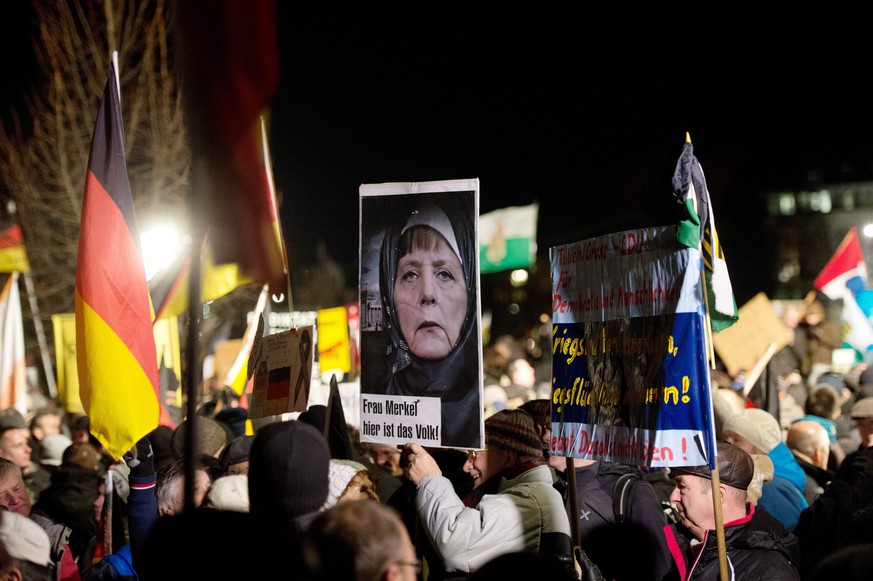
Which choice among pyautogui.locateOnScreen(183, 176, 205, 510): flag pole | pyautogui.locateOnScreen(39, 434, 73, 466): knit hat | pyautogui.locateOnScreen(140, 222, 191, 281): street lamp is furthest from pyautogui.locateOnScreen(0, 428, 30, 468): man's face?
pyautogui.locateOnScreen(183, 176, 205, 510): flag pole

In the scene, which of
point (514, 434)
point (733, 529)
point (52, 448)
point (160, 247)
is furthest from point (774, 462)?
point (52, 448)

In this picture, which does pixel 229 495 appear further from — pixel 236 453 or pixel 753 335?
pixel 753 335

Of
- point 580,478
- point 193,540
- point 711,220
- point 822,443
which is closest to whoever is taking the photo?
point 193,540

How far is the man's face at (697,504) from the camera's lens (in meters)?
4.46

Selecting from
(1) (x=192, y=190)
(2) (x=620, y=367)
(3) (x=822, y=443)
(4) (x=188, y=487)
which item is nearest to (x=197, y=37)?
(1) (x=192, y=190)

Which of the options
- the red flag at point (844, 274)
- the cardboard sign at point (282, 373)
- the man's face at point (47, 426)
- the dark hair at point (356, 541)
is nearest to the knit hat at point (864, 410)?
the cardboard sign at point (282, 373)

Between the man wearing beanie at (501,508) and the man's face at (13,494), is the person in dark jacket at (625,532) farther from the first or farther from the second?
the man's face at (13,494)

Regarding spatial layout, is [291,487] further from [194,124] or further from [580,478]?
[580,478]

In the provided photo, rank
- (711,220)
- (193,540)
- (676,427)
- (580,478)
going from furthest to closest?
(580,478) → (711,220) → (676,427) → (193,540)

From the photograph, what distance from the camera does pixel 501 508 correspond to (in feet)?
14.4

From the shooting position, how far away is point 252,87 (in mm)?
3168

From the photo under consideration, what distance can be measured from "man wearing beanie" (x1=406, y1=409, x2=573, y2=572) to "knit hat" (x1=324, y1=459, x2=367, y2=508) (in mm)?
327

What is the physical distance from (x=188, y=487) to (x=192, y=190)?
1.04 metres

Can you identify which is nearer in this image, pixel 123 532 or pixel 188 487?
pixel 188 487
